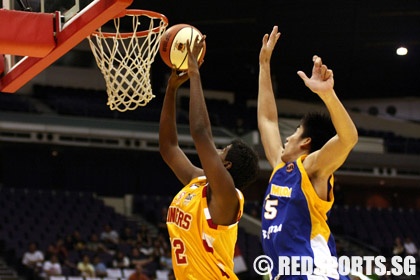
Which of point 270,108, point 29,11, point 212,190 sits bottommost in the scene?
point 212,190

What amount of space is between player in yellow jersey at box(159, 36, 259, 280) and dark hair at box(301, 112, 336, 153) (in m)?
0.28

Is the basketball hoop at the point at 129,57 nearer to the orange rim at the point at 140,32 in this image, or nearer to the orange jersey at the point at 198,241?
the orange rim at the point at 140,32

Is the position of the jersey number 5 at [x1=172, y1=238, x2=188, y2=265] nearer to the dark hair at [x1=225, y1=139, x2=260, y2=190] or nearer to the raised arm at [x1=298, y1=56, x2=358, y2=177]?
the dark hair at [x1=225, y1=139, x2=260, y2=190]

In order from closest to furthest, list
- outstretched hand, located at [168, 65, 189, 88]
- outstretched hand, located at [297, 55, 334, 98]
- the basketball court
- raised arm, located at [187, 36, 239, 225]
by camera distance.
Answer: outstretched hand, located at [297, 55, 334, 98]
raised arm, located at [187, 36, 239, 225]
outstretched hand, located at [168, 65, 189, 88]
the basketball court

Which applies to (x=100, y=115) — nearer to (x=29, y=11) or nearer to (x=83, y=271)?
(x=83, y=271)

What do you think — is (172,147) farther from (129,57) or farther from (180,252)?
(129,57)

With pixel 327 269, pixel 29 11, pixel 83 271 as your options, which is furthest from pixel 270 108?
pixel 83 271

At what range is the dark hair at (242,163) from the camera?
3.80 m

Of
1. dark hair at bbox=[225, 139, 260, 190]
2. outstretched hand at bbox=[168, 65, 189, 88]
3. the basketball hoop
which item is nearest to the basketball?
outstretched hand at bbox=[168, 65, 189, 88]

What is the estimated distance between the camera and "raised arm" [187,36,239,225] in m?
3.52

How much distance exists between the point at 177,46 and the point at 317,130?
923 mm

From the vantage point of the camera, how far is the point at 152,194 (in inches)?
828

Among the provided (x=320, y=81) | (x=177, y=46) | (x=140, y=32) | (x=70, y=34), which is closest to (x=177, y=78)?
(x=177, y=46)

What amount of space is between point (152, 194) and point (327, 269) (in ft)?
58.1
